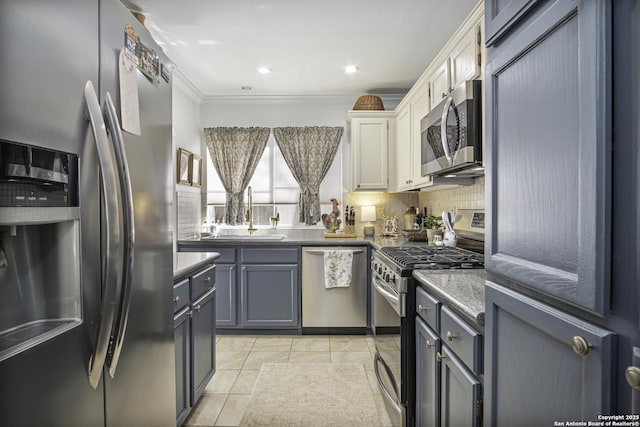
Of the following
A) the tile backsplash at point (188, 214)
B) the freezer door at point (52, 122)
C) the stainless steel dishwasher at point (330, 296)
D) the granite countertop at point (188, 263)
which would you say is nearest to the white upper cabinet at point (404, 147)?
the stainless steel dishwasher at point (330, 296)

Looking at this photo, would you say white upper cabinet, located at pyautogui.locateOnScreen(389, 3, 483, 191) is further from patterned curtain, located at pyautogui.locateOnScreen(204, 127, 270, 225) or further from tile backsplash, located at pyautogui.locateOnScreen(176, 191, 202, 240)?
tile backsplash, located at pyautogui.locateOnScreen(176, 191, 202, 240)

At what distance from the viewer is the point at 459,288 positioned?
145 centimetres

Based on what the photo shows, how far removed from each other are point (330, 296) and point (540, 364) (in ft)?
9.54

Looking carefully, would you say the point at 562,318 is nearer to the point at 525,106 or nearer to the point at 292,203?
the point at 525,106

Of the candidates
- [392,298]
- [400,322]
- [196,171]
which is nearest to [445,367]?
[400,322]

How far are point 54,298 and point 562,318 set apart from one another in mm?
1053

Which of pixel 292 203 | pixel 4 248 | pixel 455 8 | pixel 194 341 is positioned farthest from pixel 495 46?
pixel 292 203

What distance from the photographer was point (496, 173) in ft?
3.22

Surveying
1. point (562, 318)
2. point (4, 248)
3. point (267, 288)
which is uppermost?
point (4, 248)

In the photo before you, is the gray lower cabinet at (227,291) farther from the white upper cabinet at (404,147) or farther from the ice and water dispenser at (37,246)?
the ice and water dispenser at (37,246)

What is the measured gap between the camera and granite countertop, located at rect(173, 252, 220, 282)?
6.00 feet

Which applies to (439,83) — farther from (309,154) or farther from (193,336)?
(193,336)

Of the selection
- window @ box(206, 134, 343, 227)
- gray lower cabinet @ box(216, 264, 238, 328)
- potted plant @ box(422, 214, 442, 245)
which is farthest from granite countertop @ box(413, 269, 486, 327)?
window @ box(206, 134, 343, 227)

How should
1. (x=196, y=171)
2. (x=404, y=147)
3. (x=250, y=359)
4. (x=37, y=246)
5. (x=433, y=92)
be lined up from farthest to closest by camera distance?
1. (x=196, y=171)
2. (x=404, y=147)
3. (x=250, y=359)
4. (x=433, y=92)
5. (x=37, y=246)
